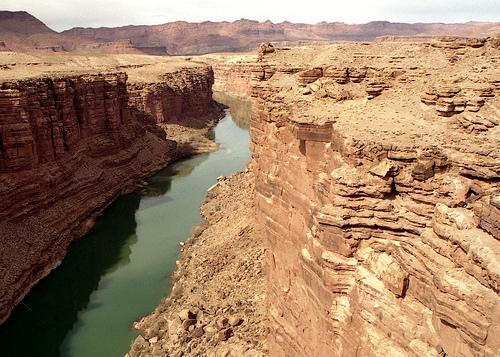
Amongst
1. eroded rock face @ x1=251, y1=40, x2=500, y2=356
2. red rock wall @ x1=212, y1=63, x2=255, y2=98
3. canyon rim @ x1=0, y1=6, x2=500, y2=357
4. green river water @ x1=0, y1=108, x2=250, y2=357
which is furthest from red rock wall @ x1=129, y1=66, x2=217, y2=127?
eroded rock face @ x1=251, y1=40, x2=500, y2=356

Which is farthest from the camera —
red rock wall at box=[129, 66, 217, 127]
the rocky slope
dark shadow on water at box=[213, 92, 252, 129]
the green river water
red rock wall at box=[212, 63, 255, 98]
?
red rock wall at box=[212, 63, 255, 98]

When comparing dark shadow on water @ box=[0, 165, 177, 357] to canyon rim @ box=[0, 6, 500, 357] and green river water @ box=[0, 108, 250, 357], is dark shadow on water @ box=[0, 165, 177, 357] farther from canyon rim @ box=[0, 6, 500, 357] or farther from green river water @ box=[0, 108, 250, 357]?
canyon rim @ box=[0, 6, 500, 357]

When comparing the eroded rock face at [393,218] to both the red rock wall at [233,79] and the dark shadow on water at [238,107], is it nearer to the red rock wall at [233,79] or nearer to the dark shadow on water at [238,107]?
the dark shadow on water at [238,107]

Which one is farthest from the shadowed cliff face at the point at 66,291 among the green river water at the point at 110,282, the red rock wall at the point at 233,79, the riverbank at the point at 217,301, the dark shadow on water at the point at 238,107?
the red rock wall at the point at 233,79

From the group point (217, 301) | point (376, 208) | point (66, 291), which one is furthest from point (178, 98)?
Result: point (376, 208)

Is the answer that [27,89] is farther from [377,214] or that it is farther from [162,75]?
[162,75]

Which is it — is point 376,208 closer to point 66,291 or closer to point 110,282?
point 110,282
